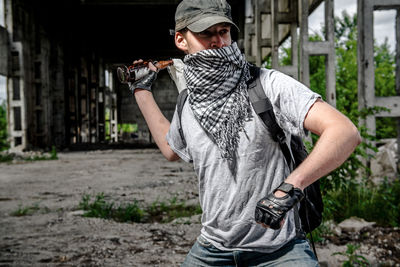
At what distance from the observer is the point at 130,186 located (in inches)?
281

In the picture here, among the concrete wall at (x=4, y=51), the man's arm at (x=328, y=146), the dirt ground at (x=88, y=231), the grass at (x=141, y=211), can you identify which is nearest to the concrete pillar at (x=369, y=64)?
the dirt ground at (x=88, y=231)

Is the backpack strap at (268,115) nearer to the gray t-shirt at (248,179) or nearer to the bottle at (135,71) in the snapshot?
the gray t-shirt at (248,179)

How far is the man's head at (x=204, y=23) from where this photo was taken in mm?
1685

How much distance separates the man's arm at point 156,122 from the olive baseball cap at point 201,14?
0.49 m

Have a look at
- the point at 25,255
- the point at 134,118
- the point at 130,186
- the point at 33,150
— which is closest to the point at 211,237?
the point at 25,255

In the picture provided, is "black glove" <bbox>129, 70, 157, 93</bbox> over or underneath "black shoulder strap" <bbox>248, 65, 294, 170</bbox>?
over

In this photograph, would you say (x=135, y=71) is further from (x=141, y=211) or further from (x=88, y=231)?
(x=141, y=211)

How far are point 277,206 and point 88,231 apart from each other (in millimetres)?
3480

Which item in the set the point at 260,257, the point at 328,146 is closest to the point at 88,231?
the point at 260,257

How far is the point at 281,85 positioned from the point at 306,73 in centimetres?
447

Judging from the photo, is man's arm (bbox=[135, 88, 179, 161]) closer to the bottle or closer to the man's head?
the bottle

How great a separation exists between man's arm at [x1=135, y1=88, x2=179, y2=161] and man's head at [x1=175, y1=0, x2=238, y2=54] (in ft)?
1.49

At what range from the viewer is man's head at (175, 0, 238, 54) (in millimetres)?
1685

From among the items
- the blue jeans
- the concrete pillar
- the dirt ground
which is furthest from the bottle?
the concrete pillar
